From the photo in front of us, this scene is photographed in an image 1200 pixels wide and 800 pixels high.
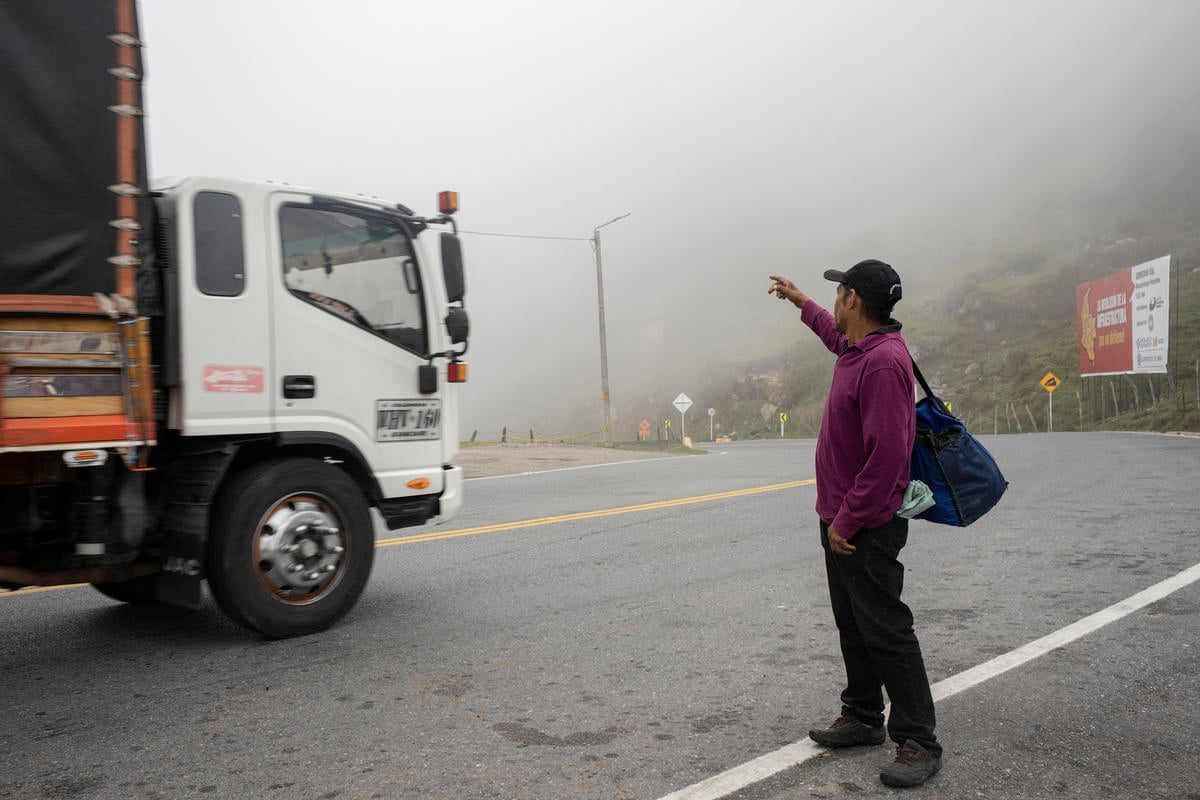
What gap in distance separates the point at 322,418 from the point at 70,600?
2.59 metres

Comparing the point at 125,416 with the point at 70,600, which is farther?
the point at 70,600

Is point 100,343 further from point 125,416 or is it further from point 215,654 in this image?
point 215,654

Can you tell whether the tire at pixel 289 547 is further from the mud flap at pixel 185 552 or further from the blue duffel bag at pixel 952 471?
the blue duffel bag at pixel 952 471

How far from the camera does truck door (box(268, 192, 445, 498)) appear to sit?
17.5 ft

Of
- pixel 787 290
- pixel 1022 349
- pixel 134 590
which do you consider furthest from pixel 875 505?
pixel 1022 349

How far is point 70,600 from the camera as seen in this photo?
6.42 m

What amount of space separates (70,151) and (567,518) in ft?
22.8

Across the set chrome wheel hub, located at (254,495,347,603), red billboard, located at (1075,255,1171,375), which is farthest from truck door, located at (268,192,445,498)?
red billboard, located at (1075,255,1171,375)

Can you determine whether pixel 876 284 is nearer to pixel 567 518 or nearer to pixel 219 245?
pixel 219 245

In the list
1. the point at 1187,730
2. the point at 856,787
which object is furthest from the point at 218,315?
the point at 1187,730

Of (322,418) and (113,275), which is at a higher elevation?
(113,275)

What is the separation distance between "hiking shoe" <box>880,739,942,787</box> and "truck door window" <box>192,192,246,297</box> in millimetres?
4011

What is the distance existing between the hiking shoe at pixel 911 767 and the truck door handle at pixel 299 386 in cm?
372

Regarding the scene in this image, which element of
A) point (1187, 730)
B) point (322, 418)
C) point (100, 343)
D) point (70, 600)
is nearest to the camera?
point (1187, 730)
